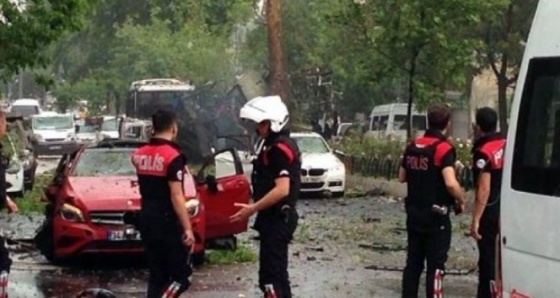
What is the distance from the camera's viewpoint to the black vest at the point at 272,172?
9836 millimetres

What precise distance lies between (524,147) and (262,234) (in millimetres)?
3017

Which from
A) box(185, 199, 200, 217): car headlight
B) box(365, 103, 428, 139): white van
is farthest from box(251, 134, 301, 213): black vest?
box(365, 103, 428, 139): white van

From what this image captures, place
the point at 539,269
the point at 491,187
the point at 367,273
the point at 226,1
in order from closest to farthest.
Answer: the point at 539,269, the point at 491,187, the point at 367,273, the point at 226,1

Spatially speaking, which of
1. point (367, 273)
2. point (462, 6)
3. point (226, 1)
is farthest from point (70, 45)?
point (367, 273)

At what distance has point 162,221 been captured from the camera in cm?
1017

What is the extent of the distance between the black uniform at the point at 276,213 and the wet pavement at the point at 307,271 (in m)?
3.53

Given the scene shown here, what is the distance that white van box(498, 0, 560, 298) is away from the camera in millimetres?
→ 7019

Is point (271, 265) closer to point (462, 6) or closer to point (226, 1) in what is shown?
point (462, 6)

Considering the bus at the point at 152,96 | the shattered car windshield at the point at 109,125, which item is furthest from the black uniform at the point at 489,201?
the shattered car windshield at the point at 109,125

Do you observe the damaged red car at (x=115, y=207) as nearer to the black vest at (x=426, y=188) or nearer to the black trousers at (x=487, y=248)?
the black vest at (x=426, y=188)

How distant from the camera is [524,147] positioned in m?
7.42

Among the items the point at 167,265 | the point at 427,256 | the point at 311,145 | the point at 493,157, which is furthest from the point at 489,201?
the point at 311,145

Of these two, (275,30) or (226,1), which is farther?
(226,1)

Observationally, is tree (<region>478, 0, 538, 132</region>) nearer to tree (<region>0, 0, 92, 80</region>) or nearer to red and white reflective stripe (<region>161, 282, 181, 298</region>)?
tree (<region>0, 0, 92, 80</region>)
